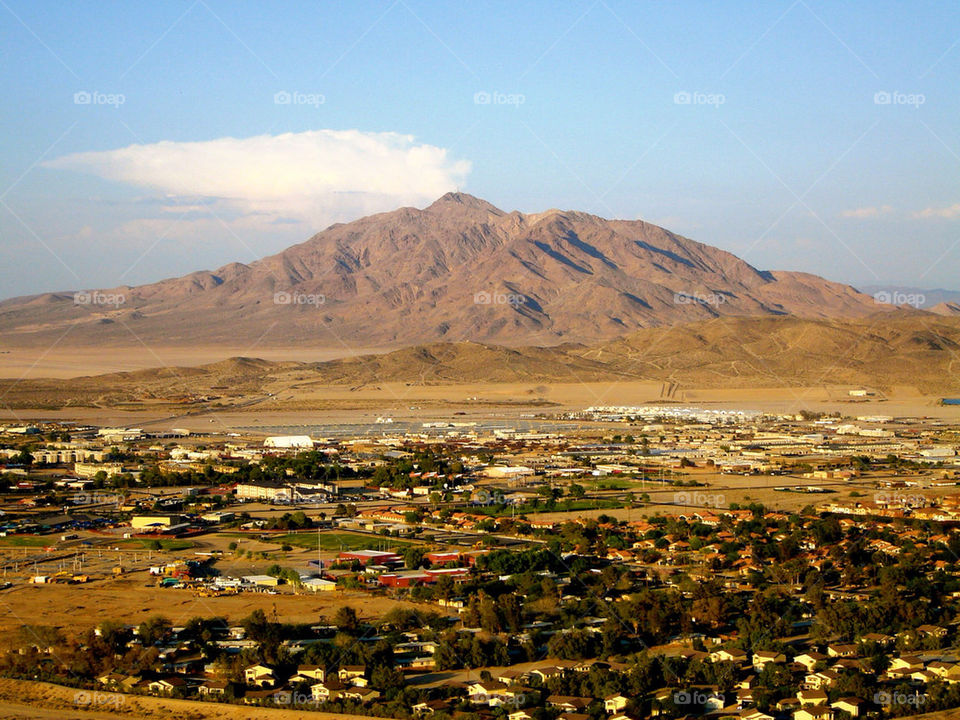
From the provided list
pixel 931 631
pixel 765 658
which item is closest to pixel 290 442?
pixel 931 631

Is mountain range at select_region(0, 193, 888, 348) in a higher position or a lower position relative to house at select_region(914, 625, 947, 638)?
higher

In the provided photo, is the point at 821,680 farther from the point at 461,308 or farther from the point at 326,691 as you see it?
the point at 461,308

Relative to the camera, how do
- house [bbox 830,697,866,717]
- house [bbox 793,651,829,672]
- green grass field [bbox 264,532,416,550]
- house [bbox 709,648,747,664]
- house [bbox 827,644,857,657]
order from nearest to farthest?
house [bbox 830,697,866,717] → house [bbox 793,651,829,672] → house [bbox 709,648,747,664] → house [bbox 827,644,857,657] → green grass field [bbox 264,532,416,550]

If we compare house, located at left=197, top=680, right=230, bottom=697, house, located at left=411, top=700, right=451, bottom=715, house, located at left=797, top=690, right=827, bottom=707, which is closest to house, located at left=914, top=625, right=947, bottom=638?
house, located at left=797, top=690, right=827, bottom=707

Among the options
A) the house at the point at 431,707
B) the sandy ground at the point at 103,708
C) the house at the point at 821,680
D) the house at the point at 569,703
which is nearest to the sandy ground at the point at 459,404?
the sandy ground at the point at 103,708

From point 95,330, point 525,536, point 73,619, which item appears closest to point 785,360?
point 525,536

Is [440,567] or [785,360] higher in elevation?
[785,360]

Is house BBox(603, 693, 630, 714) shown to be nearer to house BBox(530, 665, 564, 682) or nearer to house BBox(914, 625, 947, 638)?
house BBox(530, 665, 564, 682)

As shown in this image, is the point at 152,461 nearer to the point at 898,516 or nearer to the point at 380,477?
the point at 380,477
